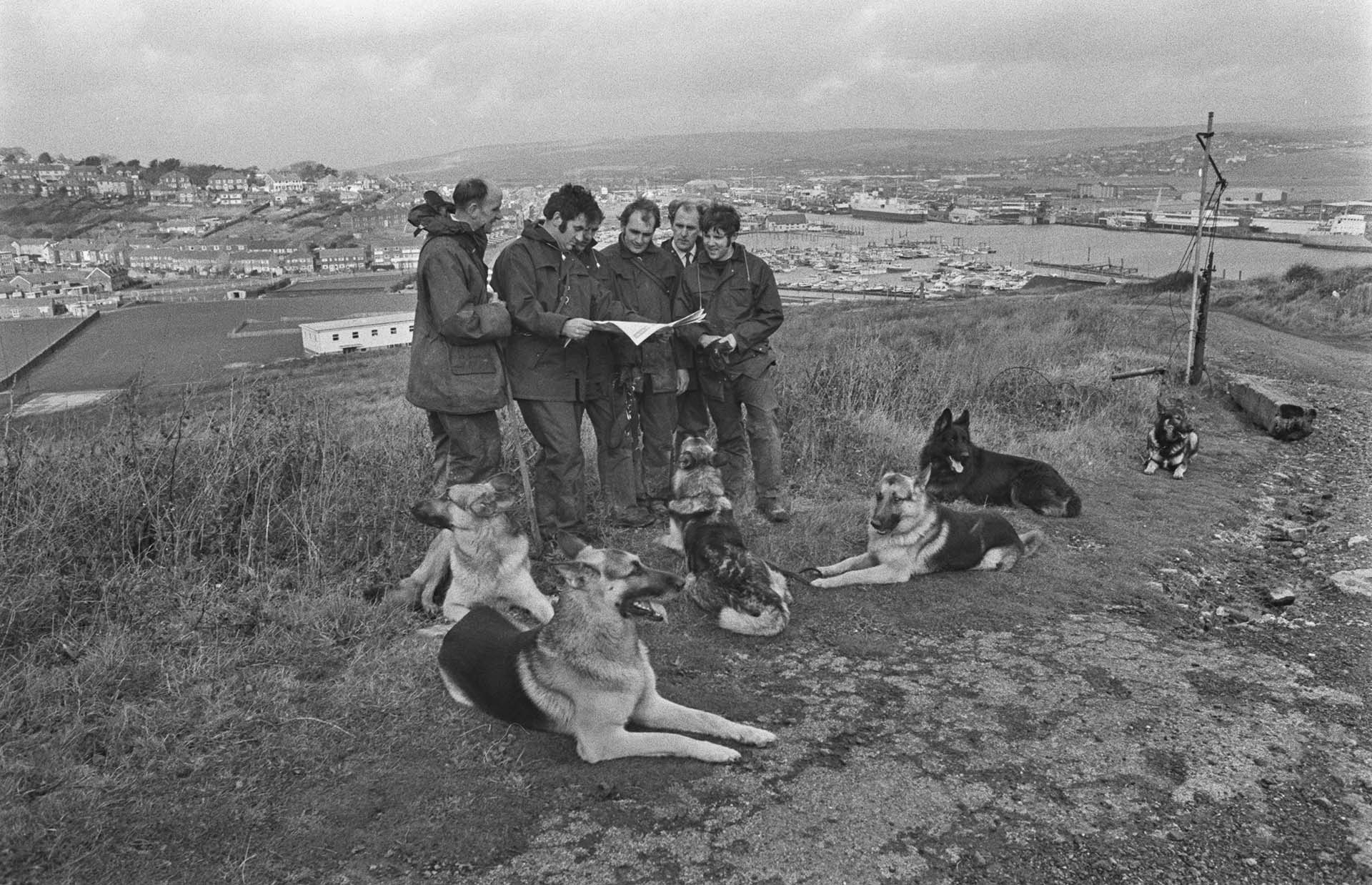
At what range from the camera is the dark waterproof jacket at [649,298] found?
662 centimetres

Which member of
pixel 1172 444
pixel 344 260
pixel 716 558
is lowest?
pixel 1172 444

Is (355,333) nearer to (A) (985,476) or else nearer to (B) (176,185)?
(A) (985,476)

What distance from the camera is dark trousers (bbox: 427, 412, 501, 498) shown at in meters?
5.62

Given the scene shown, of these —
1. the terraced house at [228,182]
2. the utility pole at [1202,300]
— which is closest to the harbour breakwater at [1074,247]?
the utility pole at [1202,300]

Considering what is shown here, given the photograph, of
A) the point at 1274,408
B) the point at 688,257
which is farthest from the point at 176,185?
the point at 1274,408

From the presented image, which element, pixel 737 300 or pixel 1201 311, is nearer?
pixel 737 300

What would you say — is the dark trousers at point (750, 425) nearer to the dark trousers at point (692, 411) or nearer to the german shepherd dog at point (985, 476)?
the dark trousers at point (692, 411)

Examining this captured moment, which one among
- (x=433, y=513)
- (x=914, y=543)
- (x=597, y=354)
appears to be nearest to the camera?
(x=433, y=513)

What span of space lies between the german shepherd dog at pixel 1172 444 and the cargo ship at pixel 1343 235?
A: 102 feet

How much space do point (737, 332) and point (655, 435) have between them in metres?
1.23

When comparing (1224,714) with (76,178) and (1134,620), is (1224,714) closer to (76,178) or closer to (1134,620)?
(1134,620)

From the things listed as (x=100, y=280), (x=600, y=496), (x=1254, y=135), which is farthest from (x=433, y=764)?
(x=100, y=280)

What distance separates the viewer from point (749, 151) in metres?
32.4

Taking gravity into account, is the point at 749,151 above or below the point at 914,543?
above
